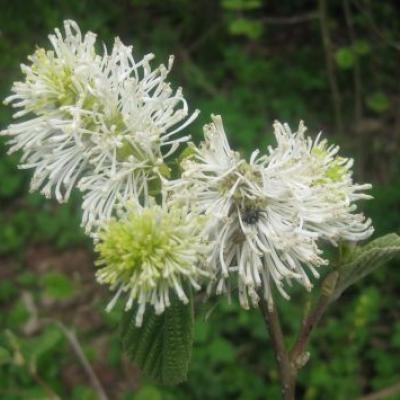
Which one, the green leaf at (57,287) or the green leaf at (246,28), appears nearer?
the green leaf at (57,287)

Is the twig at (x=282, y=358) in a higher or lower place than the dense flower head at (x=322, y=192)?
lower

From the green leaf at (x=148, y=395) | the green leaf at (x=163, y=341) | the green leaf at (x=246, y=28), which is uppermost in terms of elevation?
the green leaf at (x=246, y=28)

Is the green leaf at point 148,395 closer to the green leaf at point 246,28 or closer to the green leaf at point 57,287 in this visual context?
the green leaf at point 57,287

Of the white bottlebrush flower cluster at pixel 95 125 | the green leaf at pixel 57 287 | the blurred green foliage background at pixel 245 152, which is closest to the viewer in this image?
the white bottlebrush flower cluster at pixel 95 125

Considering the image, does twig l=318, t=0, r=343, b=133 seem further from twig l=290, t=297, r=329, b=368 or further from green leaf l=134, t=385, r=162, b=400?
twig l=290, t=297, r=329, b=368

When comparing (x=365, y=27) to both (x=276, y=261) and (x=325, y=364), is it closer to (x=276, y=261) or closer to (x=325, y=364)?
(x=325, y=364)

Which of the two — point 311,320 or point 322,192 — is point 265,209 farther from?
point 311,320

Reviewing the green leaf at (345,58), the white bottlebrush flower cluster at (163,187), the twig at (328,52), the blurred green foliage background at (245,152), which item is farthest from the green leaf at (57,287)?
the white bottlebrush flower cluster at (163,187)
